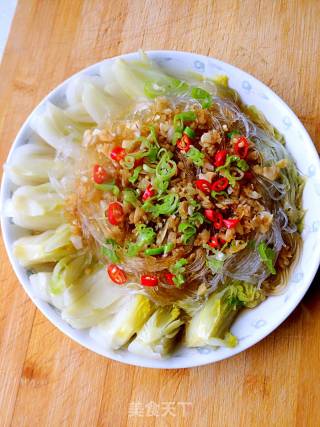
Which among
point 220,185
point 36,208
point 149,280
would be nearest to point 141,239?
point 149,280

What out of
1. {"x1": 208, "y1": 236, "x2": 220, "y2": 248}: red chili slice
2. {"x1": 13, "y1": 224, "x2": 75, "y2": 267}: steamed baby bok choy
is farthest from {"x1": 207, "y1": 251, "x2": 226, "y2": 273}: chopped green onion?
{"x1": 13, "y1": 224, "x2": 75, "y2": 267}: steamed baby bok choy

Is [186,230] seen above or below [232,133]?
below

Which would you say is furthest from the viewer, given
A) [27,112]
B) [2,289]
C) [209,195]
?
Answer: [27,112]

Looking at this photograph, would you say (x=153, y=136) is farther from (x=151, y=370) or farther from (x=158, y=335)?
(x=151, y=370)

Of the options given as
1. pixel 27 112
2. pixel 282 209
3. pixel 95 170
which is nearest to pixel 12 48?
pixel 27 112

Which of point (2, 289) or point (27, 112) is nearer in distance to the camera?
point (2, 289)

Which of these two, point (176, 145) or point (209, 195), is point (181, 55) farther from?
point (209, 195)
